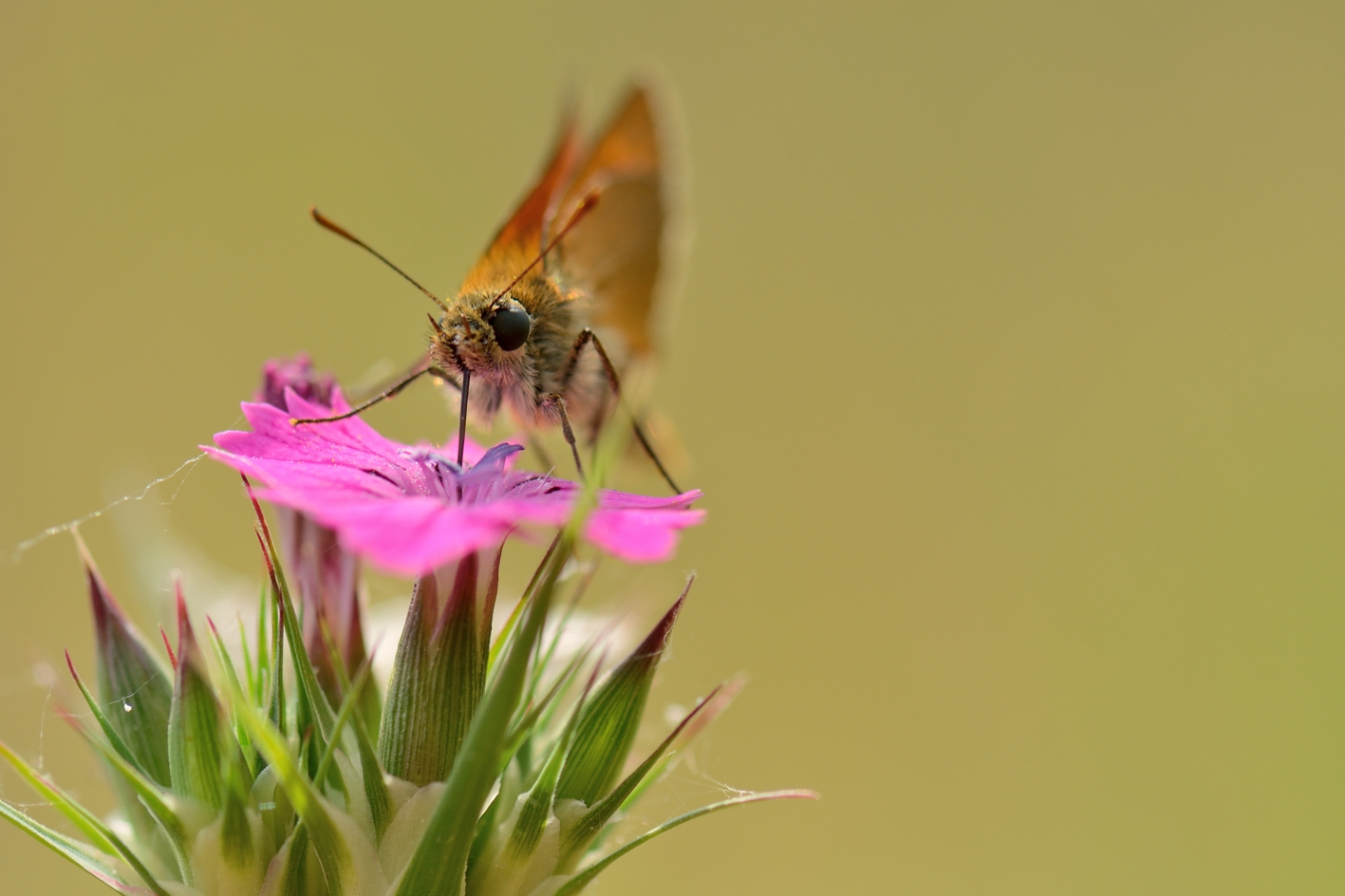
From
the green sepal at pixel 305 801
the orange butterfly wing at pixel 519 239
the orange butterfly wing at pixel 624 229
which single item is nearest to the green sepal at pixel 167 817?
the green sepal at pixel 305 801

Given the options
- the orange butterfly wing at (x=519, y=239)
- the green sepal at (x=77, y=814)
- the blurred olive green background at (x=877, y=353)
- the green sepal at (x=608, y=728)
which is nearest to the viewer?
the green sepal at (x=77, y=814)

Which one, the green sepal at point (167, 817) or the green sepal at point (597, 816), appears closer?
the green sepal at point (167, 817)

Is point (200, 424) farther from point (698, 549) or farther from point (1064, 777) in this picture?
point (1064, 777)

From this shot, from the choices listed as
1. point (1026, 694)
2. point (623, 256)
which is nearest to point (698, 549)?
point (1026, 694)

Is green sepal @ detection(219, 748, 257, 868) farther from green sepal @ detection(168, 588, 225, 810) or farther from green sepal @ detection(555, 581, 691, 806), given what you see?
green sepal @ detection(555, 581, 691, 806)

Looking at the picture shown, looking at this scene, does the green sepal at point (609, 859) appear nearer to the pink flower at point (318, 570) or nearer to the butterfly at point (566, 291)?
the pink flower at point (318, 570)

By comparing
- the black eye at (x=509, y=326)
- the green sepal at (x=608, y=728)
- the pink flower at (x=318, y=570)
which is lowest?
the green sepal at (x=608, y=728)
